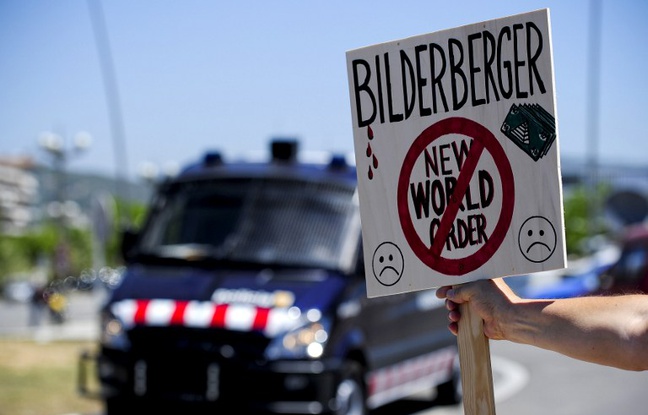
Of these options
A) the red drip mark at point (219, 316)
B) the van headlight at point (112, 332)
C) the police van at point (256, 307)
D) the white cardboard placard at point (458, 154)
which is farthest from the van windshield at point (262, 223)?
the white cardboard placard at point (458, 154)

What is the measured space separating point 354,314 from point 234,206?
4.81 feet

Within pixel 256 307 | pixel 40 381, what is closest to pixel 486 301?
pixel 256 307

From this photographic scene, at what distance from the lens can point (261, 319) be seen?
8070 millimetres

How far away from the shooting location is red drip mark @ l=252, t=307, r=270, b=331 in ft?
26.3

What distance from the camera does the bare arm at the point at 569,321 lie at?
2473 millimetres

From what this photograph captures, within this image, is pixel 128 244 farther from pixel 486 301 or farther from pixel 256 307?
A: pixel 486 301

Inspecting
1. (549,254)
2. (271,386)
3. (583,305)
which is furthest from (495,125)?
(271,386)

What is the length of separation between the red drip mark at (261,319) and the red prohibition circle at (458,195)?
4902 millimetres

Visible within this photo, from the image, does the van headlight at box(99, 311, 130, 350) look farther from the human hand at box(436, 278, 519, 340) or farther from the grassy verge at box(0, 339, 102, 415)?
the human hand at box(436, 278, 519, 340)

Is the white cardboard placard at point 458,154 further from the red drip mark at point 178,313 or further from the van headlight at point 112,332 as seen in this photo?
the van headlight at point 112,332

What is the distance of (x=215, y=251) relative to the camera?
891 centimetres

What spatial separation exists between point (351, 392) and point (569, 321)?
5763 mm

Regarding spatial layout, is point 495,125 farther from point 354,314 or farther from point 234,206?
point 234,206

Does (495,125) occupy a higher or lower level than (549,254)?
higher
